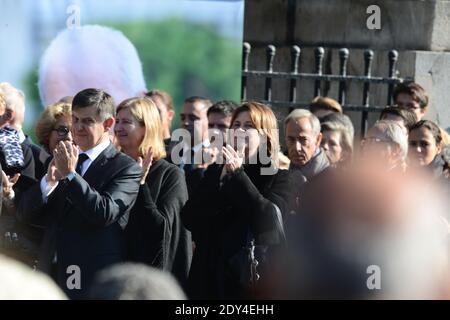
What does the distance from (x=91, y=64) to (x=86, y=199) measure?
3.19m

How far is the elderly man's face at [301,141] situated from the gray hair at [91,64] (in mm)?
2134

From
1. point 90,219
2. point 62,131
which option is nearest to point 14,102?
point 62,131

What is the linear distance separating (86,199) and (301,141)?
1716 mm

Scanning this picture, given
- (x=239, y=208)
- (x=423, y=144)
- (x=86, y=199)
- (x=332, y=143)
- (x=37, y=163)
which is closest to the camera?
(x=86, y=199)

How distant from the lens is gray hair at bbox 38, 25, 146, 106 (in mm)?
8195

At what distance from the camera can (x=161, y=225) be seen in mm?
5766

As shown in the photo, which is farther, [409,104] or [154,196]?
[409,104]

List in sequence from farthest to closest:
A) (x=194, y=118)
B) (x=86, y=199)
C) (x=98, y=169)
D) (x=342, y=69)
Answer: (x=342, y=69) < (x=194, y=118) < (x=98, y=169) < (x=86, y=199)

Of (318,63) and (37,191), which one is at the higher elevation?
(318,63)

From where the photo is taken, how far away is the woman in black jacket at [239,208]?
5426mm

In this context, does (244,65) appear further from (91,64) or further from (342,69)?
(91,64)

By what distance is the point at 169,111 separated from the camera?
8414mm

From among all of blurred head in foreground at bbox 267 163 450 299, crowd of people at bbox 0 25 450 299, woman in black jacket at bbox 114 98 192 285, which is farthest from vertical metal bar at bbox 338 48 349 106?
blurred head in foreground at bbox 267 163 450 299

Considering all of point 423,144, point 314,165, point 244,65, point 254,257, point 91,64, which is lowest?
point 254,257
